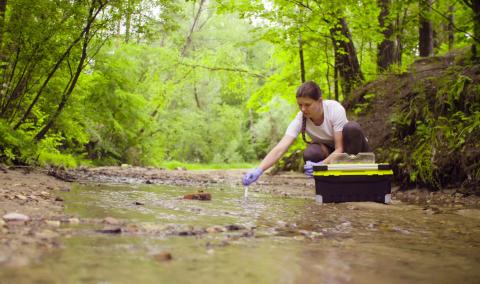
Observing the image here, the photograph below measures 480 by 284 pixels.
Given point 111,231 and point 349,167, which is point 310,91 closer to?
point 349,167

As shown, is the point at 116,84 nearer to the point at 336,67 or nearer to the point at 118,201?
the point at 336,67

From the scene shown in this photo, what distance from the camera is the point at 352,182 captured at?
4.21 meters

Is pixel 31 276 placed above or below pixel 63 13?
below

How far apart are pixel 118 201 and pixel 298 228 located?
1677mm

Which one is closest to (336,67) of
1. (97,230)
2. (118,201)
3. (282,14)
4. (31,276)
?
(282,14)

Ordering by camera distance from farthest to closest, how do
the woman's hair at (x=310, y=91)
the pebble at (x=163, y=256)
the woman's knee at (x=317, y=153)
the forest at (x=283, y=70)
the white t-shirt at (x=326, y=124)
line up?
the forest at (x=283, y=70)
the woman's knee at (x=317, y=153)
the white t-shirt at (x=326, y=124)
the woman's hair at (x=310, y=91)
the pebble at (x=163, y=256)

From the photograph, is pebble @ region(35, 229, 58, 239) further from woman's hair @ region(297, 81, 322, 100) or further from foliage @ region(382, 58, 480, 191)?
foliage @ region(382, 58, 480, 191)

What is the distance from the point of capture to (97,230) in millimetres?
2205

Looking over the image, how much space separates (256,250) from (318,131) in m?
2.94

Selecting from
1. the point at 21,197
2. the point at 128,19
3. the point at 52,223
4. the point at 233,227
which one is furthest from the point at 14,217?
the point at 128,19

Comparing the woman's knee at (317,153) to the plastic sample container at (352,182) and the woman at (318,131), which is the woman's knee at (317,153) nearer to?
the woman at (318,131)

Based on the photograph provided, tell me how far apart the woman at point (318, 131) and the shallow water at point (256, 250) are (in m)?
1.14

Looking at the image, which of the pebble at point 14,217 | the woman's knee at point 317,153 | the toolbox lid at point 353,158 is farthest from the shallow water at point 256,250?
the woman's knee at point 317,153

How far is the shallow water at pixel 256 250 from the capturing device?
147 centimetres
